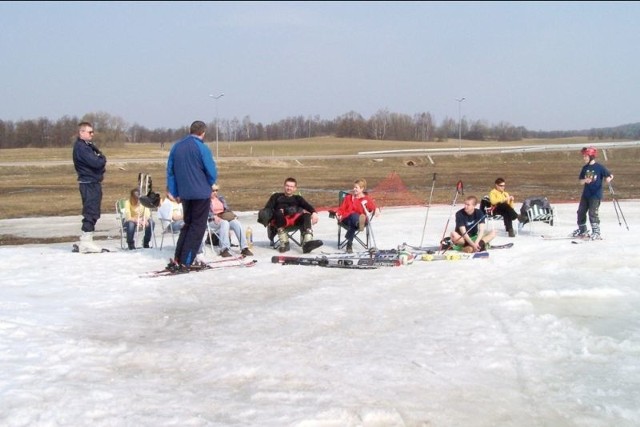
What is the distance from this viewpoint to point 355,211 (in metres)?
11.1

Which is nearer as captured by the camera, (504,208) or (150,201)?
(150,201)

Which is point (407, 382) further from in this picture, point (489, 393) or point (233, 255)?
point (233, 255)

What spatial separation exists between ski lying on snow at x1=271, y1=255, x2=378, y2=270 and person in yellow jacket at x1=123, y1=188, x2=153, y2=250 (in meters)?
3.01

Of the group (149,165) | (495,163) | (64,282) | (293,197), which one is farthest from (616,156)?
(64,282)

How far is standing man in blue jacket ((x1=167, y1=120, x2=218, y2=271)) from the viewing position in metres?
8.89

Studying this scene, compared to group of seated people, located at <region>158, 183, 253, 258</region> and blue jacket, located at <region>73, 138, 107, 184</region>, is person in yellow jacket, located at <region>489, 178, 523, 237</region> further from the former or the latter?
blue jacket, located at <region>73, 138, 107, 184</region>

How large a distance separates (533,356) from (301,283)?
351cm

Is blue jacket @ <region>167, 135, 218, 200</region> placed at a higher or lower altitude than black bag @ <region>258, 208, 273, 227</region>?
higher

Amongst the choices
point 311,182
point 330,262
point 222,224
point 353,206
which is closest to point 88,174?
point 222,224

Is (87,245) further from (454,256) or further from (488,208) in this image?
(488,208)

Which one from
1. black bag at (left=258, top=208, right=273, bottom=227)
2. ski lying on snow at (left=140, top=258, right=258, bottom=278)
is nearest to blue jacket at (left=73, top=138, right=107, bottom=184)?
ski lying on snow at (left=140, top=258, right=258, bottom=278)

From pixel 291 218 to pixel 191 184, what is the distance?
2.62 meters

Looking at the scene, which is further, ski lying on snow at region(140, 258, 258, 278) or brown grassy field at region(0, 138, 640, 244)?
brown grassy field at region(0, 138, 640, 244)

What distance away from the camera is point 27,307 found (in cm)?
682
